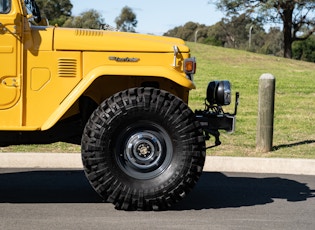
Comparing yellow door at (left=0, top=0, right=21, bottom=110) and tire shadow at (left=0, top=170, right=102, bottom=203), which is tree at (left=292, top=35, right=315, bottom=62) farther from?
yellow door at (left=0, top=0, right=21, bottom=110)

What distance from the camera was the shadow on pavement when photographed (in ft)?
22.1

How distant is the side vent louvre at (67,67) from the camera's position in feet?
20.5

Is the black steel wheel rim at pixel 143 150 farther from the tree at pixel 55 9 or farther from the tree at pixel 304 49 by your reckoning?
the tree at pixel 304 49

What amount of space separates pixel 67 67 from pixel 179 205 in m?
1.69

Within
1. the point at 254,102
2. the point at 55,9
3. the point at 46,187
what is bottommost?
the point at 46,187

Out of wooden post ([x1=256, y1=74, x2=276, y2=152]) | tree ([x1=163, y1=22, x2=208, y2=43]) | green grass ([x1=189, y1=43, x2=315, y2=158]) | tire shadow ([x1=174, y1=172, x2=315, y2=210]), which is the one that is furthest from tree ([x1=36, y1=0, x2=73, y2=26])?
tree ([x1=163, y1=22, x2=208, y2=43])

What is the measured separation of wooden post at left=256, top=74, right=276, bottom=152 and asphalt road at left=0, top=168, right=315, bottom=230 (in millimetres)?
1276

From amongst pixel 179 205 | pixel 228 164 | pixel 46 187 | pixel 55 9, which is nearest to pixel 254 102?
pixel 228 164

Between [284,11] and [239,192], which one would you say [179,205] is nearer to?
[239,192]

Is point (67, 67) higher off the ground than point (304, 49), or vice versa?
point (304, 49)

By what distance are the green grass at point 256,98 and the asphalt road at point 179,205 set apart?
176 cm

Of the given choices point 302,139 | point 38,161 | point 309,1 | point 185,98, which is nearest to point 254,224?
point 185,98

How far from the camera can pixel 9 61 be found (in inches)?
244

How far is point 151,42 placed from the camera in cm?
644
